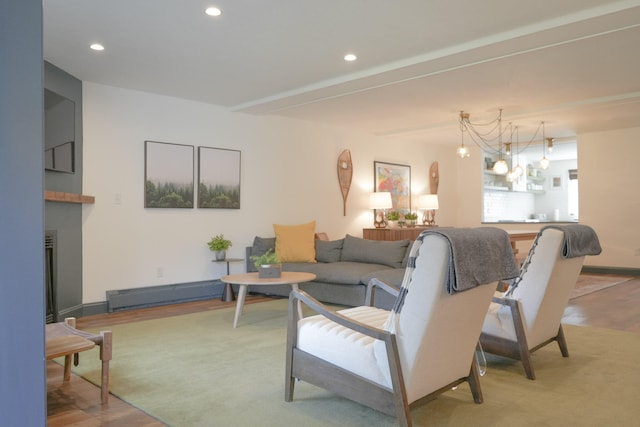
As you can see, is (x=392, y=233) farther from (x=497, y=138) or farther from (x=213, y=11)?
(x=213, y=11)

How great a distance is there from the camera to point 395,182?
8.48 meters

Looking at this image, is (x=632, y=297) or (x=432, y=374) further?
(x=632, y=297)

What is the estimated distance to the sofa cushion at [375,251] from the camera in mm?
5477

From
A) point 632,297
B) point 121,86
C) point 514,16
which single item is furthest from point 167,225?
point 632,297

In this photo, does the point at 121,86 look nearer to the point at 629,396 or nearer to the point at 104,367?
the point at 104,367

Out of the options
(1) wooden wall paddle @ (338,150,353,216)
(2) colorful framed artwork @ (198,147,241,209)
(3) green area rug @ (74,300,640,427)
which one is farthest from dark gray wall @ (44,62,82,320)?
(1) wooden wall paddle @ (338,150,353,216)

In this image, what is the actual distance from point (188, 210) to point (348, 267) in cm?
207

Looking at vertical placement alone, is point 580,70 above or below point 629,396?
above

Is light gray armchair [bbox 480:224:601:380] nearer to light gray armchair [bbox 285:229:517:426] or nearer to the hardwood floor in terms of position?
light gray armchair [bbox 285:229:517:426]

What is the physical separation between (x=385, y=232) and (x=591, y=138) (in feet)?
13.2

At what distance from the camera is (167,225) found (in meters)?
5.60

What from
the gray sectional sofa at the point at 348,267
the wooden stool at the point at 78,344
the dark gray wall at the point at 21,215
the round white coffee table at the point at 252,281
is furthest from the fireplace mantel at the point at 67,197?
the dark gray wall at the point at 21,215

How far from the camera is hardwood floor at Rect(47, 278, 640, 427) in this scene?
2359 millimetres

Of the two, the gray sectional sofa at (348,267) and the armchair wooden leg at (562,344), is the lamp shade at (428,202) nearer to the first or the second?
the gray sectional sofa at (348,267)
